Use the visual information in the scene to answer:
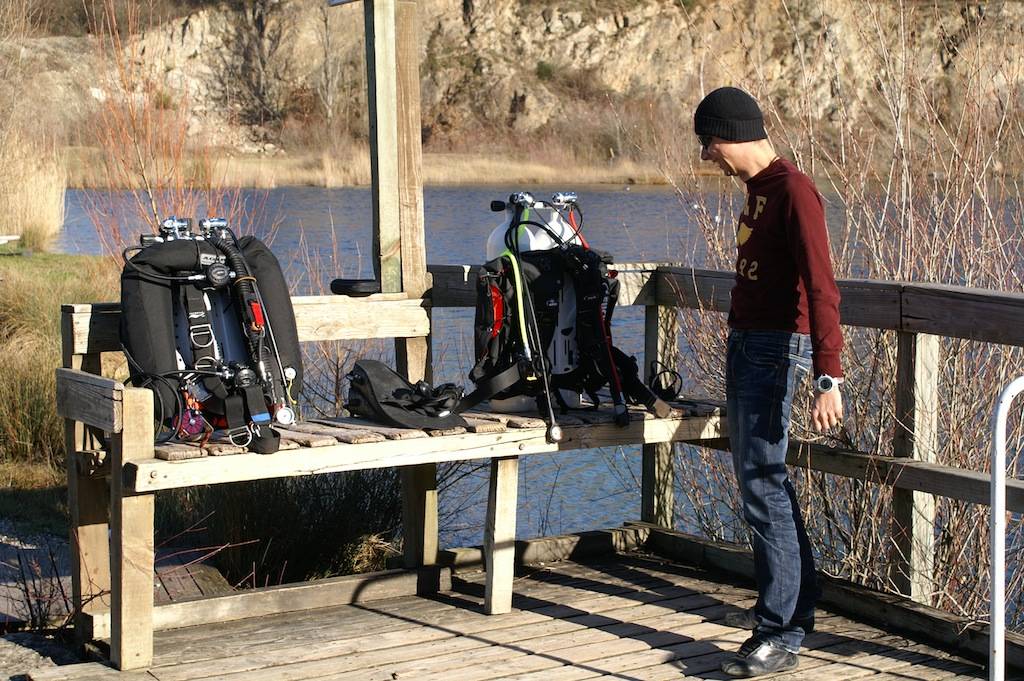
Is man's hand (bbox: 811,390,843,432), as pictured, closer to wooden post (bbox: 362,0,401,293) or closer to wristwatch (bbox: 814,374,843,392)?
wristwatch (bbox: 814,374,843,392)

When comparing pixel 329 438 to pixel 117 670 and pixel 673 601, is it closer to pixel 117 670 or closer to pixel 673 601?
pixel 117 670

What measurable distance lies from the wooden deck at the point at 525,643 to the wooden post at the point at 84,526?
0.82 ft

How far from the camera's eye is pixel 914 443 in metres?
4.56

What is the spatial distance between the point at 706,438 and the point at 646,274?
0.77 metres

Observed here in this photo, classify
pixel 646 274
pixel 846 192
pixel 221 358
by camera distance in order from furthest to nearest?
pixel 846 192
pixel 646 274
pixel 221 358

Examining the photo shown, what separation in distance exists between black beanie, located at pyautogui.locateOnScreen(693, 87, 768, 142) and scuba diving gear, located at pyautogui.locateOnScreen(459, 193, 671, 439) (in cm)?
84

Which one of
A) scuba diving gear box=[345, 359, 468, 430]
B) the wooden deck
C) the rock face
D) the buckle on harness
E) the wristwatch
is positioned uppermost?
the rock face

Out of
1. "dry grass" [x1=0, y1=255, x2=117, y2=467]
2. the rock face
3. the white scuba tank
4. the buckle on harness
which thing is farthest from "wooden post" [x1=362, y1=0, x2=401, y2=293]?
the rock face

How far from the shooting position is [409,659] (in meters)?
4.17

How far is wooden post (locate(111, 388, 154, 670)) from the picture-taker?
3.96 m

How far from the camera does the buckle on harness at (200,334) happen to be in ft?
14.2

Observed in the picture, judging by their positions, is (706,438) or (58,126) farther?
(58,126)

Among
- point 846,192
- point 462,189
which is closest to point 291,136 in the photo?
point 462,189

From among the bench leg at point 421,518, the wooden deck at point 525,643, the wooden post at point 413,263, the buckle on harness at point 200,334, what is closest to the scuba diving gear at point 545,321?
the wooden post at point 413,263
